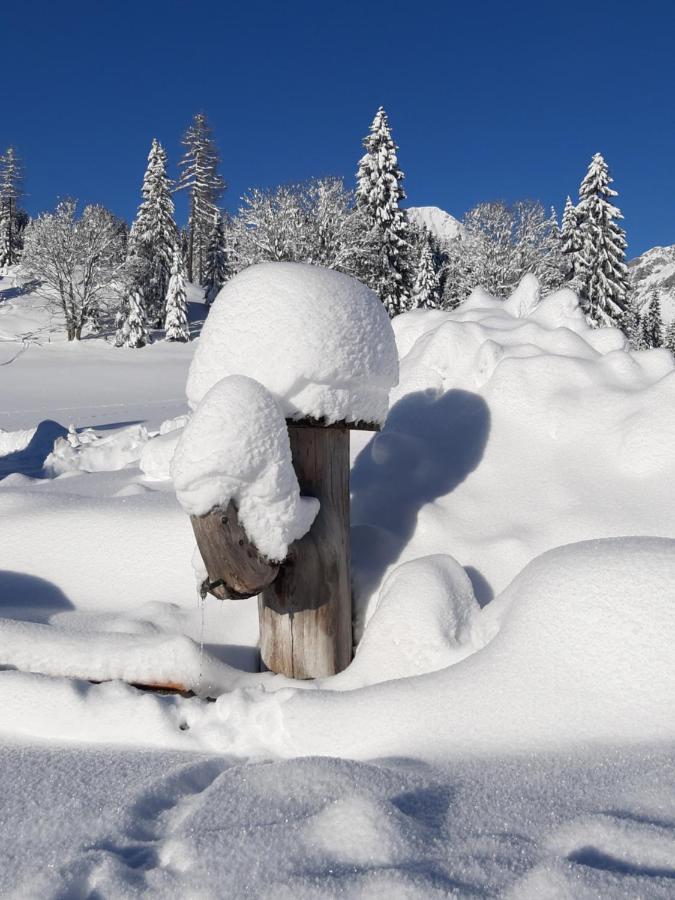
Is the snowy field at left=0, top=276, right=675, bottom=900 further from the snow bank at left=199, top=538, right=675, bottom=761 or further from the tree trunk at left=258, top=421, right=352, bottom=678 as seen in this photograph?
the tree trunk at left=258, top=421, right=352, bottom=678

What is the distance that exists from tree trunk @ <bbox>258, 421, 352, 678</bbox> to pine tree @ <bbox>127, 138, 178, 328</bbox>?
33481 millimetres

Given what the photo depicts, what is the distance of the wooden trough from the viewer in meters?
2.17

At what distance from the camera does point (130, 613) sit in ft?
8.86

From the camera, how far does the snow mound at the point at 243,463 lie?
180 cm

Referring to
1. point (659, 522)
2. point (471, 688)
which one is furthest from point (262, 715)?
point (659, 522)

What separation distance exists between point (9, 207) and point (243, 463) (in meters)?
53.2

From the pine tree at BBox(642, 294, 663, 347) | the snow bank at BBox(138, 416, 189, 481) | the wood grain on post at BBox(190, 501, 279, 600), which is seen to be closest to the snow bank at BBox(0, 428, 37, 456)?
the snow bank at BBox(138, 416, 189, 481)

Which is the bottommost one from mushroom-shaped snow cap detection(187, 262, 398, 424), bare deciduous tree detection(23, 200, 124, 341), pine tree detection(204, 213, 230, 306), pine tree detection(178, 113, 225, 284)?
mushroom-shaped snow cap detection(187, 262, 398, 424)

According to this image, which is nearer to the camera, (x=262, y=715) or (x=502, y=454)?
(x=262, y=715)

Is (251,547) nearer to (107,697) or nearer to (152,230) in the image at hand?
(107,697)

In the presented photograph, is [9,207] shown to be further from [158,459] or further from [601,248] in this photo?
[158,459]

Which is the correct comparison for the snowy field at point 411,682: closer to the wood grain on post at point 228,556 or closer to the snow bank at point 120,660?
the snow bank at point 120,660

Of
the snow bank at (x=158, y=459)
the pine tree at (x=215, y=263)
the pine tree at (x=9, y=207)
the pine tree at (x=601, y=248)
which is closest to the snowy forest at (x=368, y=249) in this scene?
the pine tree at (x=601, y=248)

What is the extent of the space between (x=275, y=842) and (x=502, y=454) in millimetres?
2285
